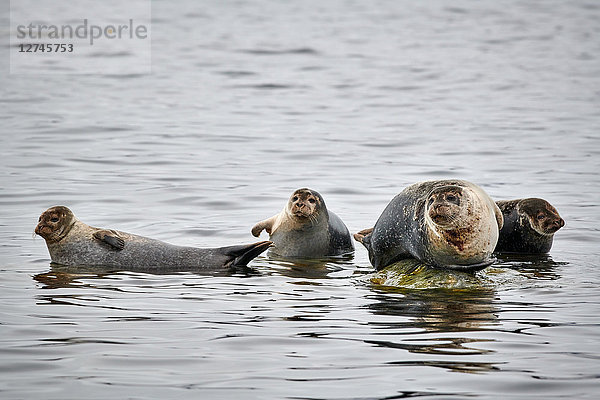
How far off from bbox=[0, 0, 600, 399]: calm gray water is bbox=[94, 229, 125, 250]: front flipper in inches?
15.9

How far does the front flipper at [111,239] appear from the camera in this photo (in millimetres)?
9961

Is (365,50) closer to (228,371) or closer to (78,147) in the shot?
(78,147)

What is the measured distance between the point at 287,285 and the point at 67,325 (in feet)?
7.35

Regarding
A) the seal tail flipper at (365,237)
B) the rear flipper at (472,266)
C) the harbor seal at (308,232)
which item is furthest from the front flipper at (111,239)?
the rear flipper at (472,266)

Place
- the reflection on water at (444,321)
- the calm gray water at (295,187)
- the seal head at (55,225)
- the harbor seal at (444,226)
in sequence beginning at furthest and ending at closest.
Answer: the seal head at (55,225), the harbor seal at (444,226), the reflection on water at (444,321), the calm gray water at (295,187)

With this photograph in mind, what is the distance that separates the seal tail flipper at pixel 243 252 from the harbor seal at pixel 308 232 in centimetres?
101

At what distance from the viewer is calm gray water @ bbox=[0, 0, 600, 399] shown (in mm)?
6523

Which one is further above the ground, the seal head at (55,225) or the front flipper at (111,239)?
the seal head at (55,225)

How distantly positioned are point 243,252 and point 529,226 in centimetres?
283

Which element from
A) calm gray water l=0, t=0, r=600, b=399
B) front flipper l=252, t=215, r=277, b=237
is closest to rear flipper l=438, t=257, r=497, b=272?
calm gray water l=0, t=0, r=600, b=399

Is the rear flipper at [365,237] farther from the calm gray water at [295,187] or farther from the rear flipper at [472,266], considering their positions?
the rear flipper at [472,266]

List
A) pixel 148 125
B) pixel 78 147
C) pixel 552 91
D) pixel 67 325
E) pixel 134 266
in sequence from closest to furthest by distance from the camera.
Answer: pixel 67 325
pixel 134 266
pixel 78 147
pixel 148 125
pixel 552 91

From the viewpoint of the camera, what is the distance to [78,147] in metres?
18.1

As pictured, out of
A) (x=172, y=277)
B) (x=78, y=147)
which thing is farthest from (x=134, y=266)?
(x=78, y=147)
